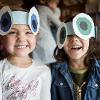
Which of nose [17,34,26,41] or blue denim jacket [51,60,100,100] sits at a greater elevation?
nose [17,34,26,41]

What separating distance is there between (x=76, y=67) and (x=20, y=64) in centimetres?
28

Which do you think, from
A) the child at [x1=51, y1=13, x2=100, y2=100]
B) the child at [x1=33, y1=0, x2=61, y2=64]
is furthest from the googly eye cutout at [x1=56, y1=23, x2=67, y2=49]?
the child at [x1=33, y1=0, x2=61, y2=64]

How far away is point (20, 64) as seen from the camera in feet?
5.23

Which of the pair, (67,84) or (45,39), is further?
(45,39)

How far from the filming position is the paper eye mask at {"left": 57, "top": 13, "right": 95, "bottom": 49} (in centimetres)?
157

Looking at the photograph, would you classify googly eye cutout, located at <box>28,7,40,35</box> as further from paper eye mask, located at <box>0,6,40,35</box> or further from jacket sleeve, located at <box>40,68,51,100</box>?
jacket sleeve, located at <box>40,68,51,100</box>

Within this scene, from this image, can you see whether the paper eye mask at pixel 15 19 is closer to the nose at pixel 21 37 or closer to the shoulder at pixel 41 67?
the nose at pixel 21 37

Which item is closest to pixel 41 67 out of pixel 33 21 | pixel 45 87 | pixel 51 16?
pixel 45 87

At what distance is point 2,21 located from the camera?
1.61m

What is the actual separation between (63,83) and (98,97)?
182 mm

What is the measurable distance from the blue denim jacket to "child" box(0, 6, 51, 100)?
4cm

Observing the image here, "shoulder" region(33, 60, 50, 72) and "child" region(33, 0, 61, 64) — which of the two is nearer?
"shoulder" region(33, 60, 50, 72)

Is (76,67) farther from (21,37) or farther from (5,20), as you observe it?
(5,20)

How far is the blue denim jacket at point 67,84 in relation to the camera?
1561 mm
